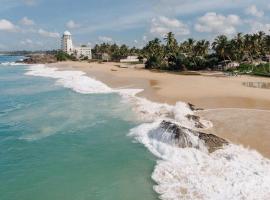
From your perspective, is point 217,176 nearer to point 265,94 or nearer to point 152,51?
point 265,94

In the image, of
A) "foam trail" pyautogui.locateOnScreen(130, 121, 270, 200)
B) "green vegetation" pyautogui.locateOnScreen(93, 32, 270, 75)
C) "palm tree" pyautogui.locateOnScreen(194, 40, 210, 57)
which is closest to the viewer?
"foam trail" pyautogui.locateOnScreen(130, 121, 270, 200)

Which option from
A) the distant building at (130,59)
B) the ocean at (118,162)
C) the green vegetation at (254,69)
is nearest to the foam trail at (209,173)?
the ocean at (118,162)

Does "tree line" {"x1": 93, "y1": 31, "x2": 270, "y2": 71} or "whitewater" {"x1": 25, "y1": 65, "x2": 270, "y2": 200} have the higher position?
"tree line" {"x1": 93, "y1": 31, "x2": 270, "y2": 71}

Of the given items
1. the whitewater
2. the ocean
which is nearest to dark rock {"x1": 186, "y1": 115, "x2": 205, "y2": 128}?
the ocean

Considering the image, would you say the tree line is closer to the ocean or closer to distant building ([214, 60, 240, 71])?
distant building ([214, 60, 240, 71])

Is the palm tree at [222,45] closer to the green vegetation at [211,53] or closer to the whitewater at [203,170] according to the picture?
the green vegetation at [211,53]

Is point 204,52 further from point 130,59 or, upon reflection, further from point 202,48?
point 130,59

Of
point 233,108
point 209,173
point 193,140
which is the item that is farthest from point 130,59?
point 209,173

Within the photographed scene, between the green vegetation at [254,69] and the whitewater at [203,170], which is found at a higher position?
the green vegetation at [254,69]

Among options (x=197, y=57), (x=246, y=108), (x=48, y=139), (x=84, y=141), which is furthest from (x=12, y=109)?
(x=197, y=57)
